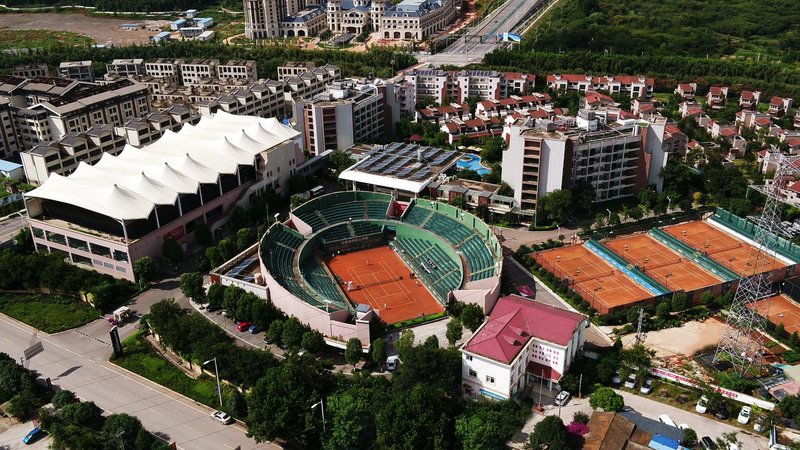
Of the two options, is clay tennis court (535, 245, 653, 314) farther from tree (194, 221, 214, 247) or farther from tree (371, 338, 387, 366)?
tree (194, 221, 214, 247)

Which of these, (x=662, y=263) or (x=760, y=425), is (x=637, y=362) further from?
→ (x=662, y=263)

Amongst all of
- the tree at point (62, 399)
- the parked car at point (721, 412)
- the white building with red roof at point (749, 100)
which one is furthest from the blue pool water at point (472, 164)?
the tree at point (62, 399)

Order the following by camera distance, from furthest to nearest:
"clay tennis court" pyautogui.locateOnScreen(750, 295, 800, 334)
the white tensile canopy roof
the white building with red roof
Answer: the white building with red roof
the white tensile canopy roof
"clay tennis court" pyautogui.locateOnScreen(750, 295, 800, 334)

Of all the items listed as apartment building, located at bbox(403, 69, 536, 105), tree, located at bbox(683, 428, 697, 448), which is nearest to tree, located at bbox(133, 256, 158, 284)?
tree, located at bbox(683, 428, 697, 448)

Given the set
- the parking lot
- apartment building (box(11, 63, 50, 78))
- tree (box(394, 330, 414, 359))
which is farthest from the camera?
apartment building (box(11, 63, 50, 78))

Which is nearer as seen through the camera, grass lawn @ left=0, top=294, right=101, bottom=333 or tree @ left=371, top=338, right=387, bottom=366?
tree @ left=371, top=338, right=387, bottom=366

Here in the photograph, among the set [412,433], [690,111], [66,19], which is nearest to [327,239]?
[412,433]
